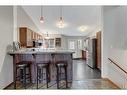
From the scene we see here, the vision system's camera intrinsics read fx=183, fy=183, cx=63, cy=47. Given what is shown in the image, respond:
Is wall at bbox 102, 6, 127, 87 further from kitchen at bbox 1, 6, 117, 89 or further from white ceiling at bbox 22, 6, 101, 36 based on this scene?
white ceiling at bbox 22, 6, 101, 36

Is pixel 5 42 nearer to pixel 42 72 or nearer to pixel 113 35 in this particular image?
pixel 42 72

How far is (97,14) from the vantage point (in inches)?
367

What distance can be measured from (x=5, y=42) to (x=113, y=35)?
3.42 meters

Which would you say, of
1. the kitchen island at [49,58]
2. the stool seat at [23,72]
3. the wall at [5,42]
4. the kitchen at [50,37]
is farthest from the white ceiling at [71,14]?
the stool seat at [23,72]

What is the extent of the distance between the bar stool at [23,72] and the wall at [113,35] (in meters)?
2.66

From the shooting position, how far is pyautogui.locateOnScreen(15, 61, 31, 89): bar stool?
17.0 ft

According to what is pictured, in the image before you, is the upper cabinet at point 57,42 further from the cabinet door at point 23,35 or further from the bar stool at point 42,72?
the bar stool at point 42,72

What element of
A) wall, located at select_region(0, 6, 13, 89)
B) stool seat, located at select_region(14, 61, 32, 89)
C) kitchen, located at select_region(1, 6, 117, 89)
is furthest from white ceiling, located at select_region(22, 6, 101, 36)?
stool seat, located at select_region(14, 61, 32, 89)

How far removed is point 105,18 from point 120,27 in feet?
4.41

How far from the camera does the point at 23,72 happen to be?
538 centimetres

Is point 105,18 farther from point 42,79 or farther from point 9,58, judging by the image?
point 9,58

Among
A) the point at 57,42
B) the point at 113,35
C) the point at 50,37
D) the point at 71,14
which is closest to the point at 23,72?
the point at 113,35
